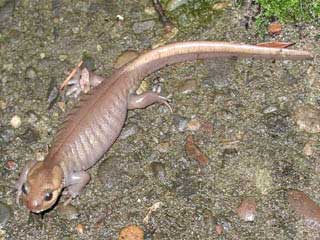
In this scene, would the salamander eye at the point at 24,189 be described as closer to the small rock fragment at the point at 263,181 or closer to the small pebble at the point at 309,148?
the small rock fragment at the point at 263,181

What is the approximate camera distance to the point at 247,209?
4.50 m

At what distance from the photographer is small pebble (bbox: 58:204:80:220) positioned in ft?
15.3

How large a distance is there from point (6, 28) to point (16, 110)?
2.92 feet

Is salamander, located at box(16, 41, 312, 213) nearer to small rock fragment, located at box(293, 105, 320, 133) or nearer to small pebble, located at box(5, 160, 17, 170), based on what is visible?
small pebble, located at box(5, 160, 17, 170)

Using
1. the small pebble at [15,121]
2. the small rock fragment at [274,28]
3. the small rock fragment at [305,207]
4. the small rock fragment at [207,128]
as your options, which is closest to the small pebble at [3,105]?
the small pebble at [15,121]

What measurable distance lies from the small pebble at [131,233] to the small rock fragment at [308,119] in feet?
4.77

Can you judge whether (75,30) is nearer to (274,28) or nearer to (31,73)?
(31,73)

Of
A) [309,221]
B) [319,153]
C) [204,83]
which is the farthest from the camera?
[204,83]

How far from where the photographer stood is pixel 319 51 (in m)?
5.12

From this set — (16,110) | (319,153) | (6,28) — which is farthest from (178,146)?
(6,28)

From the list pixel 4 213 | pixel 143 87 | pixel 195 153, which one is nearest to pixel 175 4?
pixel 143 87

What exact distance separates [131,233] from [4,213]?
981 millimetres

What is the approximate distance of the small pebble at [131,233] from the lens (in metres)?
4.51

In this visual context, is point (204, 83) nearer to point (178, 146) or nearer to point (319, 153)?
point (178, 146)
